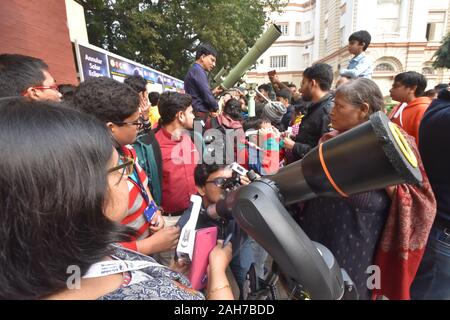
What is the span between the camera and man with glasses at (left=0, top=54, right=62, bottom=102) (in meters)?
1.80

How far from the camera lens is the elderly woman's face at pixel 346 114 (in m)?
1.62

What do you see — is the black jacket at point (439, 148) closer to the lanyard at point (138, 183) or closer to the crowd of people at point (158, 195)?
the crowd of people at point (158, 195)

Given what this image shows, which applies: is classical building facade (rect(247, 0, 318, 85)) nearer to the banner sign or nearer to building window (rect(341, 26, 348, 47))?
building window (rect(341, 26, 348, 47))

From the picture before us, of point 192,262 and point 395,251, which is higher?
point 192,262

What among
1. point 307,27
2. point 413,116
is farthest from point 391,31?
point 413,116

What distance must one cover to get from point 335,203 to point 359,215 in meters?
0.13

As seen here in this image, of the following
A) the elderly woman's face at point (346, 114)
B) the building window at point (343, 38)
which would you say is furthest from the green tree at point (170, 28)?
the building window at point (343, 38)

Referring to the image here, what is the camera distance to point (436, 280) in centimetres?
164

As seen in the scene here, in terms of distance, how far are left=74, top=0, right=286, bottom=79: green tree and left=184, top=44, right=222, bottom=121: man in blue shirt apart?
672 centimetres

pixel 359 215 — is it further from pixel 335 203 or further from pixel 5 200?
pixel 5 200

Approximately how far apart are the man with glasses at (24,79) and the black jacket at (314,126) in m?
1.88

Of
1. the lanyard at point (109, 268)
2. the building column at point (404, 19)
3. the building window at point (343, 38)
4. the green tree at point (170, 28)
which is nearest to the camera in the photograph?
the lanyard at point (109, 268)

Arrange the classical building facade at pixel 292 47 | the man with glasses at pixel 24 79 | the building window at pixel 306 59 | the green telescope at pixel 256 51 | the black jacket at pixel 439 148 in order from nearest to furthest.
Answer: the black jacket at pixel 439 148 < the man with glasses at pixel 24 79 < the green telescope at pixel 256 51 < the building window at pixel 306 59 < the classical building facade at pixel 292 47
